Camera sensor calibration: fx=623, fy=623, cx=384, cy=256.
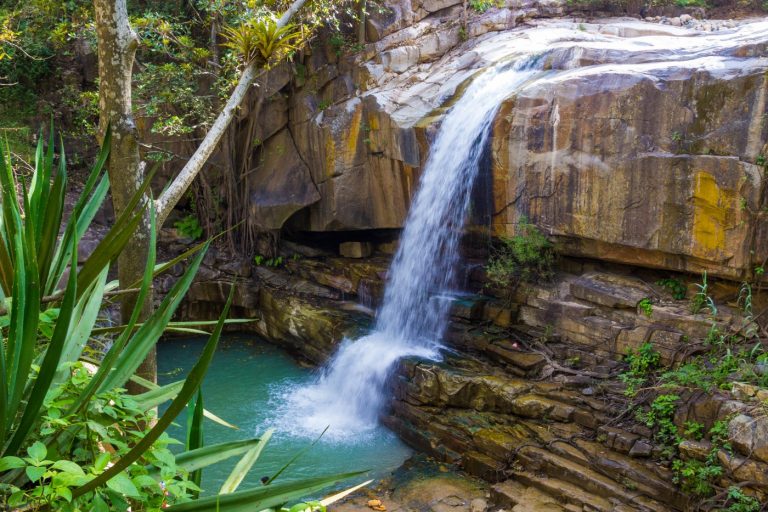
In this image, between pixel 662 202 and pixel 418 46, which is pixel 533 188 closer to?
pixel 662 202

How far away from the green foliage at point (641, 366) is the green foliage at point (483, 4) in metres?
5.66

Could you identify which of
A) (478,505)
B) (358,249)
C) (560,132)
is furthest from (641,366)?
(358,249)

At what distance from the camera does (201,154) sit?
4.44 m

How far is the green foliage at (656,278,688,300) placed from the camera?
20.5 ft

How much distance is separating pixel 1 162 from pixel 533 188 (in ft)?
19.3

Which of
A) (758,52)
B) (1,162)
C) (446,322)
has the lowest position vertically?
(446,322)

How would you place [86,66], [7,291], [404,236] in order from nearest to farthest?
[7,291]
[404,236]
[86,66]

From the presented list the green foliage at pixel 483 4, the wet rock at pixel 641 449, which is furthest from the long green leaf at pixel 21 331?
the green foliage at pixel 483 4

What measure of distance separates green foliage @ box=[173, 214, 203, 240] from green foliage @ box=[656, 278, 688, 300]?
301 inches

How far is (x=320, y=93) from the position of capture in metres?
9.75

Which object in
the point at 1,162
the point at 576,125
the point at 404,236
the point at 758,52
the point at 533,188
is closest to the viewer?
the point at 1,162

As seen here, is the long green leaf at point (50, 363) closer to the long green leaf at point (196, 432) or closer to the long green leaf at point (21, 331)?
the long green leaf at point (21, 331)

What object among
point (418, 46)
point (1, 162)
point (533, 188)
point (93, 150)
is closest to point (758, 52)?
point (533, 188)

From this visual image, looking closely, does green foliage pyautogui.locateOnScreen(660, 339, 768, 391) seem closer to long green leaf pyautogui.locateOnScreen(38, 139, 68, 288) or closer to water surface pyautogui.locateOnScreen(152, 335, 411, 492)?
water surface pyautogui.locateOnScreen(152, 335, 411, 492)
